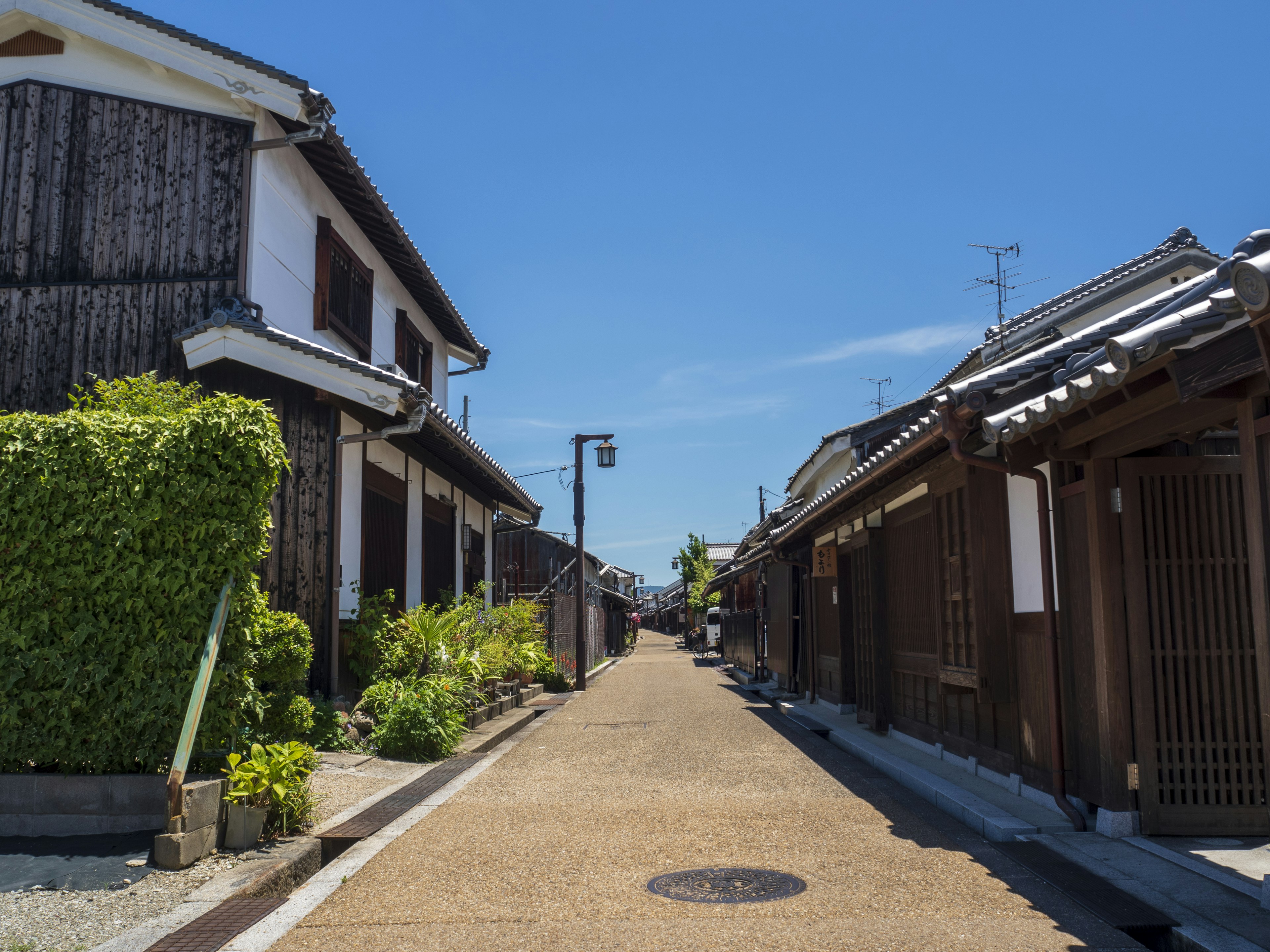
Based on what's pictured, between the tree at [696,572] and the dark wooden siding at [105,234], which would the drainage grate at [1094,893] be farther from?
the tree at [696,572]

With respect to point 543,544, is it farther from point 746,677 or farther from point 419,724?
point 419,724

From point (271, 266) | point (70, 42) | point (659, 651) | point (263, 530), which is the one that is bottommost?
point (659, 651)

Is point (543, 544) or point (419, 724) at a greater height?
point (543, 544)

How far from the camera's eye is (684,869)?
243 inches

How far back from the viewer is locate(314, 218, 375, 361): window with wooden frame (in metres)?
13.0

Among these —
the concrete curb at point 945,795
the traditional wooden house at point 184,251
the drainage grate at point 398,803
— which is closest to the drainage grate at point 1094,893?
the concrete curb at point 945,795

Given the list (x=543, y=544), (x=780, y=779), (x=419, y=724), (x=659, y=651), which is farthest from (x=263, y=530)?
(x=659, y=651)

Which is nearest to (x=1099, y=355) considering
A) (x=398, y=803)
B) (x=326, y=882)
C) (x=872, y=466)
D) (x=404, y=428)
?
(x=872, y=466)

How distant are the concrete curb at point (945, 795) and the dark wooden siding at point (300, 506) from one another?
20.4 ft

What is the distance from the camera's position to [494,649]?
51.0ft

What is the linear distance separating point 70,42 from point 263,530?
28.1ft

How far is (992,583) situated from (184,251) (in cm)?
949

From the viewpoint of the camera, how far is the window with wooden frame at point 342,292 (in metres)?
13.0

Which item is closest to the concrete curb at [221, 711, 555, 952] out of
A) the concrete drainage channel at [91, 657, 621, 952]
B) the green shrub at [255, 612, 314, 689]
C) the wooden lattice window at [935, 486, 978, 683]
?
the concrete drainage channel at [91, 657, 621, 952]
